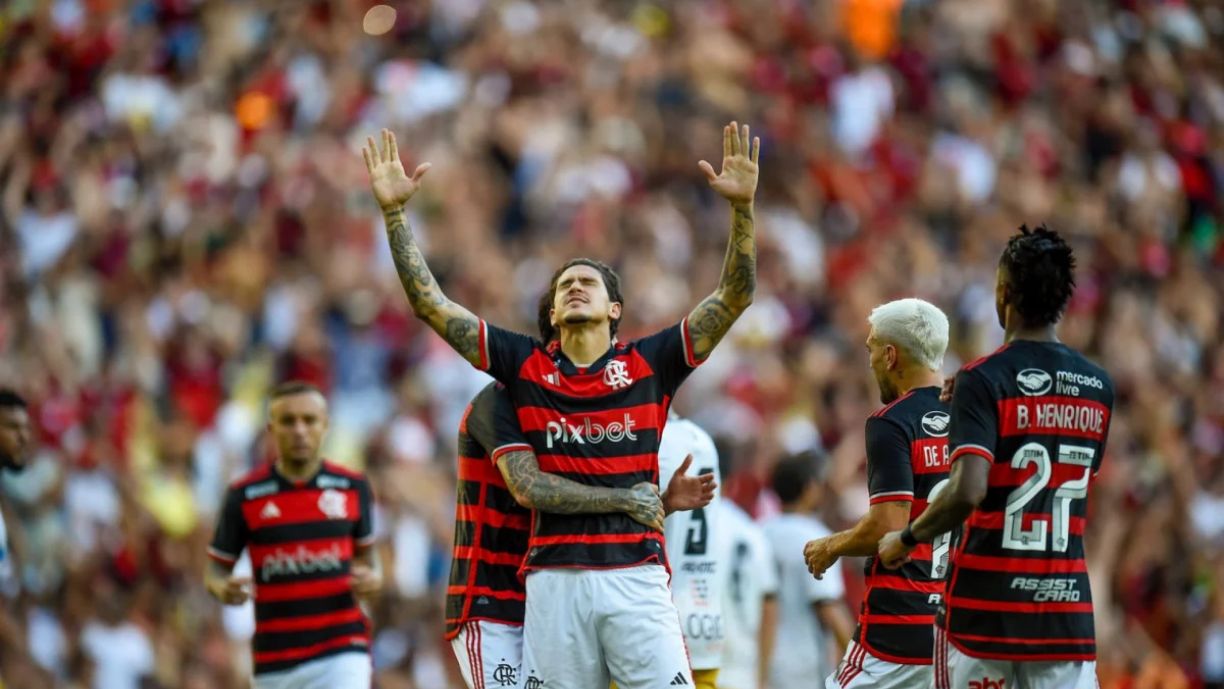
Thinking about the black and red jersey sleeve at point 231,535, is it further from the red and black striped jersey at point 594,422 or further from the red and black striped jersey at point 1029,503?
the red and black striped jersey at point 1029,503

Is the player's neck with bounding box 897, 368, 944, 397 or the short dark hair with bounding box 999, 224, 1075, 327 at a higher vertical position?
the short dark hair with bounding box 999, 224, 1075, 327

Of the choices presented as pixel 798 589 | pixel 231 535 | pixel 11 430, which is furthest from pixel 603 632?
pixel 11 430

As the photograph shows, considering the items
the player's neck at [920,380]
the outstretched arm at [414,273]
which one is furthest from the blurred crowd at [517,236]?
the outstretched arm at [414,273]

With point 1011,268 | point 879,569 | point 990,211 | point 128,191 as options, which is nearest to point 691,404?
point 990,211

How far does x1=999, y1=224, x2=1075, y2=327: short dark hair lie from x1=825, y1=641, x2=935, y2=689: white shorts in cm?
162

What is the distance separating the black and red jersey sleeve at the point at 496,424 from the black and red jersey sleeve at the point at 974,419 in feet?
6.27

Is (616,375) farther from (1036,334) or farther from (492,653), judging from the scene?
(1036,334)

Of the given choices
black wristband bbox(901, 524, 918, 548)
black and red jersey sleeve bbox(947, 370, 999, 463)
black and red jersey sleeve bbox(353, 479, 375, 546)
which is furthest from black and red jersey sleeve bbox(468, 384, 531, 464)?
black and red jersey sleeve bbox(353, 479, 375, 546)

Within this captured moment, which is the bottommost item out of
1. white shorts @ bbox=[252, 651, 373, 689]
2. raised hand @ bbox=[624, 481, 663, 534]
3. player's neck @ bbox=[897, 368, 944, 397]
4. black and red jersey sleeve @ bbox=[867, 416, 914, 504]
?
white shorts @ bbox=[252, 651, 373, 689]

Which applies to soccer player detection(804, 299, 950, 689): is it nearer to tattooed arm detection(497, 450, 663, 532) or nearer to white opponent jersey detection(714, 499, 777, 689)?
tattooed arm detection(497, 450, 663, 532)

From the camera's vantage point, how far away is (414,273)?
7895mm

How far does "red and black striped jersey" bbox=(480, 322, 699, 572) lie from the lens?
756 cm

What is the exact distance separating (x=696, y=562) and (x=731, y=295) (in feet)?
7.67

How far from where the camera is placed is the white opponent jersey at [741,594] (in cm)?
1038
